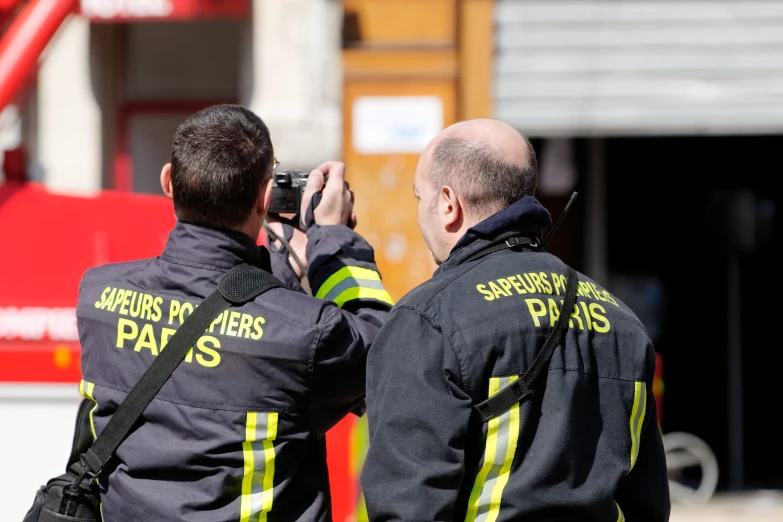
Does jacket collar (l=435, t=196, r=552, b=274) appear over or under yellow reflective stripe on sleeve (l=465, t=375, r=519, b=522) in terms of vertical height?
over

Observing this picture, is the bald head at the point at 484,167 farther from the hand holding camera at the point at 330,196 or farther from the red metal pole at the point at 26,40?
the red metal pole at the point at 26,40

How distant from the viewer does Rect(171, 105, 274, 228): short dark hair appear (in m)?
2.09

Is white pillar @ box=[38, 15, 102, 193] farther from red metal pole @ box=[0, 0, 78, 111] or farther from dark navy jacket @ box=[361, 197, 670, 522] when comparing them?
dark navy jacket @ box=[361, 197, 670, 522]

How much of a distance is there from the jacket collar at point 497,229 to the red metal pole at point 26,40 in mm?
2115

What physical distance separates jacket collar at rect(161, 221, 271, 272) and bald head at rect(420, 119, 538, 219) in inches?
17.5

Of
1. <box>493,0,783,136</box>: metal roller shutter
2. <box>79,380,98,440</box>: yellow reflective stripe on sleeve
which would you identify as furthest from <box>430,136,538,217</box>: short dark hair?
<box>493,0,783,136</box>: metal roller shutter

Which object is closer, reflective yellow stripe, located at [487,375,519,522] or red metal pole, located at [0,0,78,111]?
reflective yellow stripe, located at [487,375,519,522]

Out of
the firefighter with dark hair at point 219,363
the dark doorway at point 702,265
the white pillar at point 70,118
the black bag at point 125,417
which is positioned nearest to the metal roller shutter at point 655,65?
the dark doorway at point 702,265

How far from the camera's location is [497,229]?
1974mm

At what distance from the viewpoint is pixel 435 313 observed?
188cm

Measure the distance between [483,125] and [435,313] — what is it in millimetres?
416

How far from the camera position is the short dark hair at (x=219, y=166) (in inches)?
82.2

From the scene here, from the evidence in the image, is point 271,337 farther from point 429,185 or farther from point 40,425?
point 40,425

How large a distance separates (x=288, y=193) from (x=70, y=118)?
516cm
